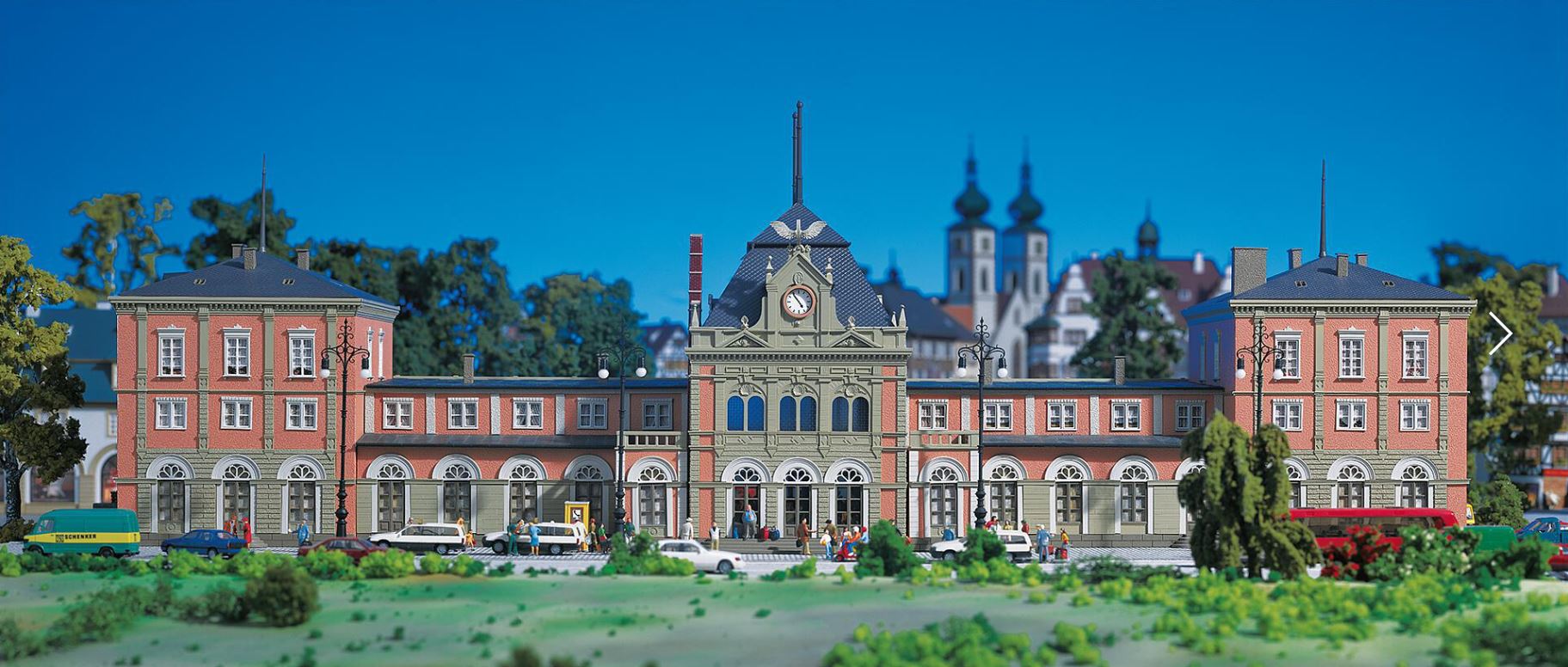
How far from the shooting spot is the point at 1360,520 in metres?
56.1

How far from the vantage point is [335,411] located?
222 feet

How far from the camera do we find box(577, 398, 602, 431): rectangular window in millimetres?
68562

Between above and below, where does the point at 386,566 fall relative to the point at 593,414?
below

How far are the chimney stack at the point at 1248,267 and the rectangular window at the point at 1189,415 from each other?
4.84 meters

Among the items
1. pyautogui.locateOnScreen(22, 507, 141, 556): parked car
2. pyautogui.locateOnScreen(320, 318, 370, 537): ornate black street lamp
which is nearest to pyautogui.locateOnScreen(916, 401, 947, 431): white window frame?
pyautogui.locateOnScreen(320, 318, 370, 537): ornate black street lamp

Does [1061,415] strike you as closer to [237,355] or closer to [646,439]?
[646,439]

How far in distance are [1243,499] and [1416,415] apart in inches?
978

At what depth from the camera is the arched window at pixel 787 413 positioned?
6600 cm

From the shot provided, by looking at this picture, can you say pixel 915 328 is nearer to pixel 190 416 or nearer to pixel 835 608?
pixel 190 416

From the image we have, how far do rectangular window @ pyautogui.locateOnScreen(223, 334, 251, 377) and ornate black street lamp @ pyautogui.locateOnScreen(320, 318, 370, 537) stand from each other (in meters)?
2.91

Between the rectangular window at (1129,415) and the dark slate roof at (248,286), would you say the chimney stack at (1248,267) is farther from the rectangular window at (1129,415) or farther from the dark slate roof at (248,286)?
the dark slate roof at (248,286)

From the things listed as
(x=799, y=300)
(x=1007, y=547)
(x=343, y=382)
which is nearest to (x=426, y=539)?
(x=343, y=382)

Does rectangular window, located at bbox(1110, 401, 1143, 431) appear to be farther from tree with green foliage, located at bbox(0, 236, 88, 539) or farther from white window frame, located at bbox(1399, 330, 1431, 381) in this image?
tree with green foliage, located at bbox(0, 236, 88, 539)

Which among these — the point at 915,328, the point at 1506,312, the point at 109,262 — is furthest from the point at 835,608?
the point at 915,328
